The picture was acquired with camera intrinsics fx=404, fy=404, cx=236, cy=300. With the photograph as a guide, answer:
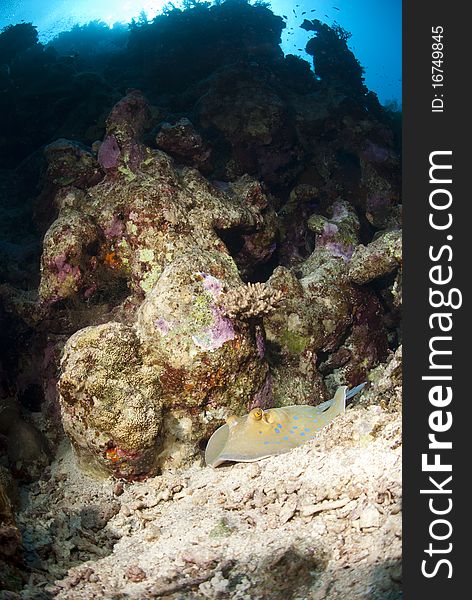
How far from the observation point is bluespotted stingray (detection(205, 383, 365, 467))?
3.58 metres

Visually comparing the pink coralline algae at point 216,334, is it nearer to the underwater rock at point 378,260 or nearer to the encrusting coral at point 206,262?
the encrusting coral at point 206,262

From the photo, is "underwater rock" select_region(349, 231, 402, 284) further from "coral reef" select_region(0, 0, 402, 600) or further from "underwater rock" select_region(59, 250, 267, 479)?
"underwater rock" select_region(59, 250, 267, 479)

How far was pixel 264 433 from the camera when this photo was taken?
3648 millimetres

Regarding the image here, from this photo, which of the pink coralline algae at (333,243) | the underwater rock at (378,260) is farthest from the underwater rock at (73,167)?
the underwater rock at (378,260)

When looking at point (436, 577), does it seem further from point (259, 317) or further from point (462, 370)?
point (259, 317)

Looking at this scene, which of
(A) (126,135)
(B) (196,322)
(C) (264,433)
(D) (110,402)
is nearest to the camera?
(C) (264,433)

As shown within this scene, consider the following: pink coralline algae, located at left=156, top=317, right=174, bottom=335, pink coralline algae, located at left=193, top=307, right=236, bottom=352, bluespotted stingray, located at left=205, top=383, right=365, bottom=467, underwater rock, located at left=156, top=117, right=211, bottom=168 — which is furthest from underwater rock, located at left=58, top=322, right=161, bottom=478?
underwater rock, located at left=156, top=117, right=211, bottom=168

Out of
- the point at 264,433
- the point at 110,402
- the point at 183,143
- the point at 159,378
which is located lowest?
the point at 264,433

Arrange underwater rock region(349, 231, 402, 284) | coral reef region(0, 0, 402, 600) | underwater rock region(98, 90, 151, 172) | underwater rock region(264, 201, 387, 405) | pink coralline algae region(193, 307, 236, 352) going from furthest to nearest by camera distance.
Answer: underwater rock region(98, 90, 151, 172), underwater rock region(349, 231, 402, 284), underwater rock region(264, 201, 387, 405), pink coralline algae region(193, 307, 236, 352), coral reef region(0, 0, 402, 600)

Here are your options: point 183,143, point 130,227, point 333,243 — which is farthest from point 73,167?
point 333,243

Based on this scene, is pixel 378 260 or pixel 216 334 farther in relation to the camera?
pixel 378 260

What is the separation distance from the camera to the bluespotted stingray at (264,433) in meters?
3.58

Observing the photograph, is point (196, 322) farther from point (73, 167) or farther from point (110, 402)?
point (73, 167)

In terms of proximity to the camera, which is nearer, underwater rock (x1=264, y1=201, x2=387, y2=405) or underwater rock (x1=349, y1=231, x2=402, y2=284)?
underwater rock (x1=264, y1=201, x2=387, y2=405)
